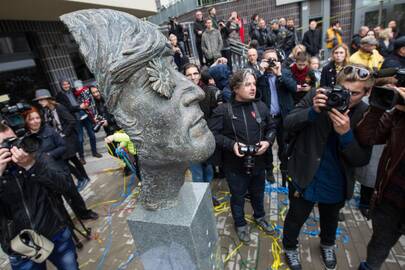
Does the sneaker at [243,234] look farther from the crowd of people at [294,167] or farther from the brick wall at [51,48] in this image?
the brick wall at [51,48]

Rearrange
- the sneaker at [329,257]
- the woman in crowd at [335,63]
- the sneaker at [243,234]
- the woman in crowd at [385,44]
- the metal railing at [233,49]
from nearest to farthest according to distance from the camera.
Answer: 1. the sneaker at [329,257]
2. the sneaker at [243,234]
3. the woman in crowd at [335,63]
4. the woman in crowd at [385,44]
5. the metal railing at [233,49]

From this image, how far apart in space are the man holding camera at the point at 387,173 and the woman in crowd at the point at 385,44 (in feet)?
17.7

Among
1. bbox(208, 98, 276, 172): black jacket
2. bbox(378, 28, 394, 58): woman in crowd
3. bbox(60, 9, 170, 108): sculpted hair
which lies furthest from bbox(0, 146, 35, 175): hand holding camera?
bbox(378, 28, 394, 58): woman in crowd

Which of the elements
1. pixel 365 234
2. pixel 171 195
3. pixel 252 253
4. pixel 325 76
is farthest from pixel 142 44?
pixel 325 76

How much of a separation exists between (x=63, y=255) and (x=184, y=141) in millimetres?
1690

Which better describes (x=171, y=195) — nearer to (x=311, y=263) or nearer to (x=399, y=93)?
(x=399, y=93)

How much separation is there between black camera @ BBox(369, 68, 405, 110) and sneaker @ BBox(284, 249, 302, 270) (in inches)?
65.9

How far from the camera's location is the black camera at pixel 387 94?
1.53 metres

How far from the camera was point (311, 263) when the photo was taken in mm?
2568

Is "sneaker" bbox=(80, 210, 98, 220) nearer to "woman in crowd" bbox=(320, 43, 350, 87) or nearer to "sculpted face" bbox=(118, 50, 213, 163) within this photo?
"sculpted face" bbox=(118, 50, 213, 163)

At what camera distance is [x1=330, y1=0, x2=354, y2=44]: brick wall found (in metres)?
11.4

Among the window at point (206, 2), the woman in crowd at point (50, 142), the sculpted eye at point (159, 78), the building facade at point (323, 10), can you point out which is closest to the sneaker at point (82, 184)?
the woman in crowd at point (50, 142)

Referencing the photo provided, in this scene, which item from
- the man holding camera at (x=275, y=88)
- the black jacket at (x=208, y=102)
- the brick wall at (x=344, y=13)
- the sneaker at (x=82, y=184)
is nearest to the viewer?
the black jacket at (x=208, y=102)

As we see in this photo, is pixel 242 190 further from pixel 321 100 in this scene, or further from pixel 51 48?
pixel 51 48
